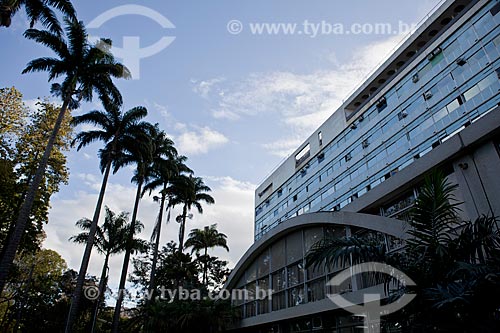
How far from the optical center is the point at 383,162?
28.2 meters

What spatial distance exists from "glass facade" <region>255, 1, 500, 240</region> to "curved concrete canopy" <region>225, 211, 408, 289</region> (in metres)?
2.88

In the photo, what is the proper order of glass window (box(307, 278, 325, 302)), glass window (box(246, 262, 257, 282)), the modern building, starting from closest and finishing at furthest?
the modern building → glass window (box(307, 278, 325, 302)) → glass window (box(246, 262, 257, 282))

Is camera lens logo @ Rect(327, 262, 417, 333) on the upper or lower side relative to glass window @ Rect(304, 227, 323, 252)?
lower

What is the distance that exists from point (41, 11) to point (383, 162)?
25.1 meters

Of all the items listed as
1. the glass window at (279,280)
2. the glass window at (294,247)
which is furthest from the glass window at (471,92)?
the glass window at (279,280)

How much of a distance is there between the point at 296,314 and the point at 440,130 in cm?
1768

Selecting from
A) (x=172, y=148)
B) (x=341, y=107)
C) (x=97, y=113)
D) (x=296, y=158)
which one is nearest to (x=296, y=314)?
(x=97, y=113)

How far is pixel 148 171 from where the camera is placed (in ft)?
86.5

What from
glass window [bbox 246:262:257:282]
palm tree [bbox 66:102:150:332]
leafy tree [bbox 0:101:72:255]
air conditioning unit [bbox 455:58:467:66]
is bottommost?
glass window [bbox 246:262:257:282]

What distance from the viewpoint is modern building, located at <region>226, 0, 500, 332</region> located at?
923cm

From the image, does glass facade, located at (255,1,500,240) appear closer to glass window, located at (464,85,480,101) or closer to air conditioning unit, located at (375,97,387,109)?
glass window, located at (464,85,480,101)

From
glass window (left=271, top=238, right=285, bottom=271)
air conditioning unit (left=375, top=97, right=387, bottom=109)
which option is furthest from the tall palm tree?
air conditioning unit (left=375, top=97, right=387, bottom=109)

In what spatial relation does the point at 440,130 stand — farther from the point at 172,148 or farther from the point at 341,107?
the point at 172,148

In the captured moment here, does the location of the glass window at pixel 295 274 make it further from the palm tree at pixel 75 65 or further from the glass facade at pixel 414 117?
the palm tree at pixel 75 65
